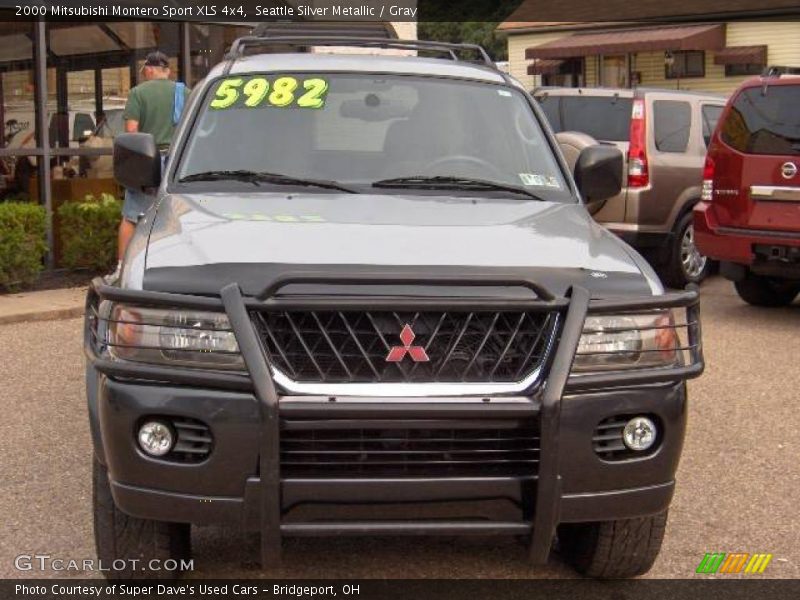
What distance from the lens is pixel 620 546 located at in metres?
4.44

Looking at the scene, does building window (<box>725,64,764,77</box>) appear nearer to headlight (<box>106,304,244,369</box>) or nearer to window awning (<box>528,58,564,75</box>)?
window awning (<box>528,58,564,75</box>)

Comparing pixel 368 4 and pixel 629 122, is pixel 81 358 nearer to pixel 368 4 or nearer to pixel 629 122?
pixel 629 122

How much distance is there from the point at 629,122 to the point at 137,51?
529cm

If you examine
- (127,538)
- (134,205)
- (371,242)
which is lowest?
(127,538)

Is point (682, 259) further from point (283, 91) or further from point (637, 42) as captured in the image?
point (637, 42)

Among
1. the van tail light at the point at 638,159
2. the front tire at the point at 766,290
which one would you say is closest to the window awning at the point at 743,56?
the van tail light at the point at 638,159

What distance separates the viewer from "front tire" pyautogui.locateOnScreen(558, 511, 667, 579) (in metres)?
4.41

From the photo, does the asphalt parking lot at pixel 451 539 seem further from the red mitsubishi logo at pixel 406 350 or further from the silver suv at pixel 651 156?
the silver suv at pixel 651 156

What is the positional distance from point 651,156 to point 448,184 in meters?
7.32

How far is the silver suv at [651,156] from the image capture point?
12039 millimetres

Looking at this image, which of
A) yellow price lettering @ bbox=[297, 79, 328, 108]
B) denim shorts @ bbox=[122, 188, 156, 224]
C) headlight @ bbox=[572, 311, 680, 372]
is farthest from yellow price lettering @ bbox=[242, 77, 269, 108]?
denim shorts @ bbox=[122, 188, 156, 224]

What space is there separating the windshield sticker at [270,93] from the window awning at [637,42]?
28.3 meters

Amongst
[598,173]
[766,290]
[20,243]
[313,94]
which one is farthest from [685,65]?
[313,94]

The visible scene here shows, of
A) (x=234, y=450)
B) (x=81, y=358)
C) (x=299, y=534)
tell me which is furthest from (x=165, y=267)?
(x=81, y=358)
